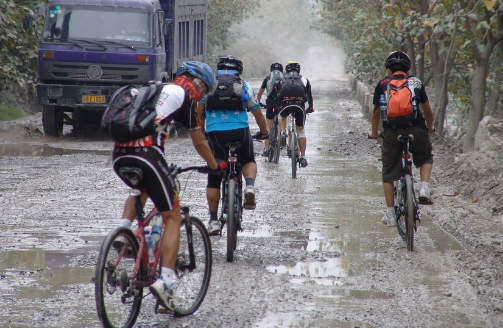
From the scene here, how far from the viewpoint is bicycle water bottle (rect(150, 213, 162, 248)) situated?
534cm

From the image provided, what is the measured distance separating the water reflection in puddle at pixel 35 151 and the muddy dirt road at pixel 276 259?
191cm

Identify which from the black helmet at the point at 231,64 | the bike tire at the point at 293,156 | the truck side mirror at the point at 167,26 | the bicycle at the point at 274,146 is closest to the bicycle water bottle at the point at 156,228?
the black helmet at the point at 231,64

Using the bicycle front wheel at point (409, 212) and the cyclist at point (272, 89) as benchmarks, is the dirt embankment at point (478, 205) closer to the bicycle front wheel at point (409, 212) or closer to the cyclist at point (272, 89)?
the bicycle front wheel at point (409, 212)

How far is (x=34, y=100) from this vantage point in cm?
2634

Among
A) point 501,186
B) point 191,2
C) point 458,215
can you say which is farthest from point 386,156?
point 191,2

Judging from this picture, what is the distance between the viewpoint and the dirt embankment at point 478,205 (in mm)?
6934

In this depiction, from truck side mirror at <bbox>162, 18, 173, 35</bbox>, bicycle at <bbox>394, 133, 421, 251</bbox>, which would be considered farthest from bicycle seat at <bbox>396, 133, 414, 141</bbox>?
truck side mirror at <bbox>162, 18, 173, 35</bbox>

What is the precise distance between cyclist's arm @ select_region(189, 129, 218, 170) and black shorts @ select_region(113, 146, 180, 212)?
13.7 inches

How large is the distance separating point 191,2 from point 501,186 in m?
13.3

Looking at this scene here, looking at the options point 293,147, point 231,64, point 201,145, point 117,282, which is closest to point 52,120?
point 293,147

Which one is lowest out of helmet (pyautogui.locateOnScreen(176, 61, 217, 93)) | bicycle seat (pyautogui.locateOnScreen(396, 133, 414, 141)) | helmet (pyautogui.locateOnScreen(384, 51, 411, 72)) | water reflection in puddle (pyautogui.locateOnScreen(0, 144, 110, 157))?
water reflection in puddle (pyautogui.locateOnScreen(0, 144, 110, 157))

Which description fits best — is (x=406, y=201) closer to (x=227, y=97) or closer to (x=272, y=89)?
(x=227, y=97)

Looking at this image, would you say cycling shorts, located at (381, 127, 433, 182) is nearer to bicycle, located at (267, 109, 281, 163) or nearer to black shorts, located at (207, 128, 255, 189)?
black shorts, located at (207, 128, 255, 189)

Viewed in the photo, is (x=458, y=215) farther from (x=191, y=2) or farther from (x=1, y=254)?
(x=191, y=2)
